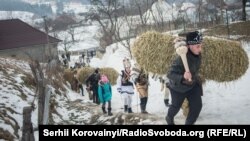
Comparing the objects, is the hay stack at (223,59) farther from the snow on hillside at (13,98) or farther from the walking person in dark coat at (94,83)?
the walking person in dark coat at (94,83)

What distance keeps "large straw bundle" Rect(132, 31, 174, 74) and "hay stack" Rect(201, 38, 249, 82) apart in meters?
0.72

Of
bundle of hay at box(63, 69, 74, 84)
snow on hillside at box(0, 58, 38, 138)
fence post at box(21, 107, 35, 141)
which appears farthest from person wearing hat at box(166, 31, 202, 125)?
bundle of hay at box(63, 69, 74, 84)

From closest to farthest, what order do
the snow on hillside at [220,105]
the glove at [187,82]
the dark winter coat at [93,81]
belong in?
the glove at [187,82], the snow on hillside at [220,105], the dark winter coat at [93,81]

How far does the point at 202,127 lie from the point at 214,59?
354cm

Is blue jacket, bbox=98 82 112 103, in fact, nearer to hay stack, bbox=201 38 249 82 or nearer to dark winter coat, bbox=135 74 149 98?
dark winter coat, bbox=135 74 149 98

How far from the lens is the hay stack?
313 inches

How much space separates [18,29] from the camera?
142 ft

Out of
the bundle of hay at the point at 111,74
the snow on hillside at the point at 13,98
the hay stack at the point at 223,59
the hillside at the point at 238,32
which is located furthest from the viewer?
the bundle of hay at the point at 111,74

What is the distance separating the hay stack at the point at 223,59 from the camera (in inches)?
313

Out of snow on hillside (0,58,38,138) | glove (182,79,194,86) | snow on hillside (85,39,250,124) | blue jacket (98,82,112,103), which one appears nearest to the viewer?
glove (182,79,194,86)

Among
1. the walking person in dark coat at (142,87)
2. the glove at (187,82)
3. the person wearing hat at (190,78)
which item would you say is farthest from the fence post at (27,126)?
the walking person in dark coat at (142,87)

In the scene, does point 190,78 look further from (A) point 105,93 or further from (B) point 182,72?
(A) point 105,93

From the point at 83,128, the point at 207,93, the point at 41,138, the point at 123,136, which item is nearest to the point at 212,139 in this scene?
the point at 123,136

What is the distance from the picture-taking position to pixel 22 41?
40.9 metres
